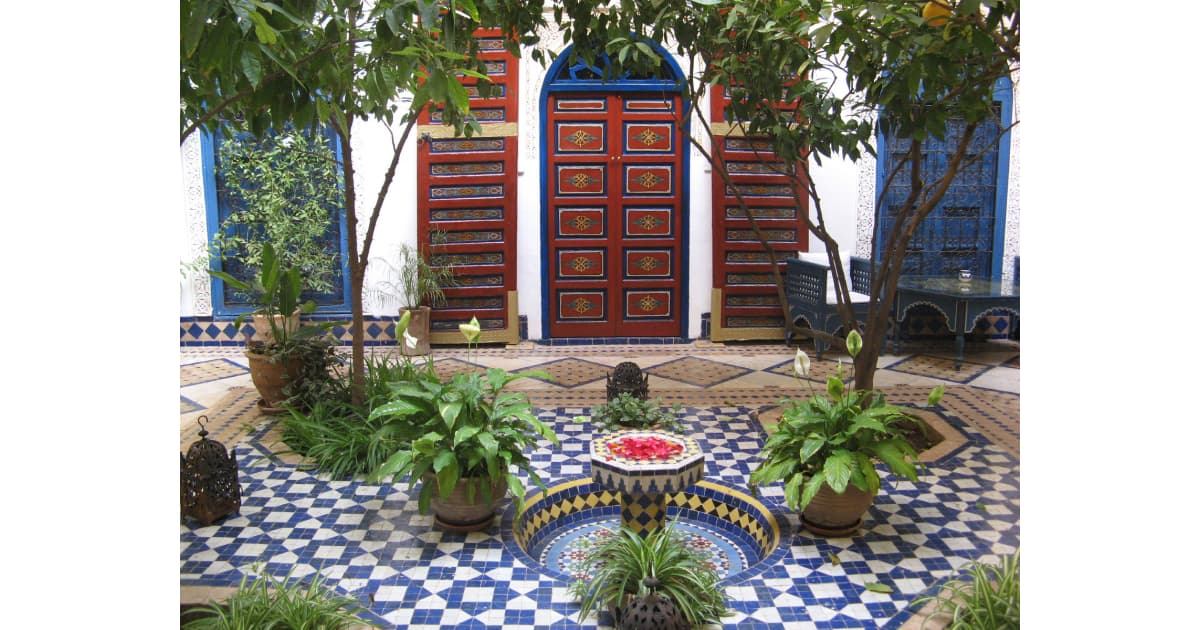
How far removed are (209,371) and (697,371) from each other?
3.67 metres

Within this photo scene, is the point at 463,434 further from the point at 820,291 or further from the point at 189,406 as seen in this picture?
the point at 820,291

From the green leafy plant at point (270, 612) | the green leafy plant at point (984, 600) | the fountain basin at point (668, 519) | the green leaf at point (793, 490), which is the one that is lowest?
the fountain basin at point (668, 519)

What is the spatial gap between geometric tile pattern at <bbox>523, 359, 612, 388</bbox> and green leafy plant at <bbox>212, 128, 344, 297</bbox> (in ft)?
6.83

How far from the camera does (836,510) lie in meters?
3.55

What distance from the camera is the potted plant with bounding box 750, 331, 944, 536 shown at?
345 cm

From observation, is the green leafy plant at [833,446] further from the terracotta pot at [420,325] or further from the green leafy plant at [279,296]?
the terracotta pot at [420,325]

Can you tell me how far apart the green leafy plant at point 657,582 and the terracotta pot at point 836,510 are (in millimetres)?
641

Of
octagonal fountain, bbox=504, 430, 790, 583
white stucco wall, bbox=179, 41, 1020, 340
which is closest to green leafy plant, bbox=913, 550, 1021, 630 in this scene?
octagonal fountain, bbox=504, 430, 790, 583

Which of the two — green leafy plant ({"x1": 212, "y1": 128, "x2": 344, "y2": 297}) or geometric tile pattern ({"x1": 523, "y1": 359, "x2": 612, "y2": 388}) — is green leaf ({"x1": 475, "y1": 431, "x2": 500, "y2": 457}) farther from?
green leafy plant ({"x1": 212, "y1": 128, "x2": 344, "y2": 297})

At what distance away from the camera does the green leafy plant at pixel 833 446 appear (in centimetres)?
344

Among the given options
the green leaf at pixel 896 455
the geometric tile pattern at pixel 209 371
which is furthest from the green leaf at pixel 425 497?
the geometric tile pattern at pixel 209 371

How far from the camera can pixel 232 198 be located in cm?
736

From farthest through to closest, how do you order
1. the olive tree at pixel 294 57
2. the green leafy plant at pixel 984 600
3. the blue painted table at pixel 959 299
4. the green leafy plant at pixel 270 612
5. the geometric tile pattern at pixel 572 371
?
the blue painted table at pixel 959 299, the geometric tile pattern at pixel 572 371, the green leafy plant at pixel 270 612, the green leafy plant at pixel 984 600, the olive tree at pixel 294 57

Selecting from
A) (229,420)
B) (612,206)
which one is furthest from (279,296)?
(612,206)
